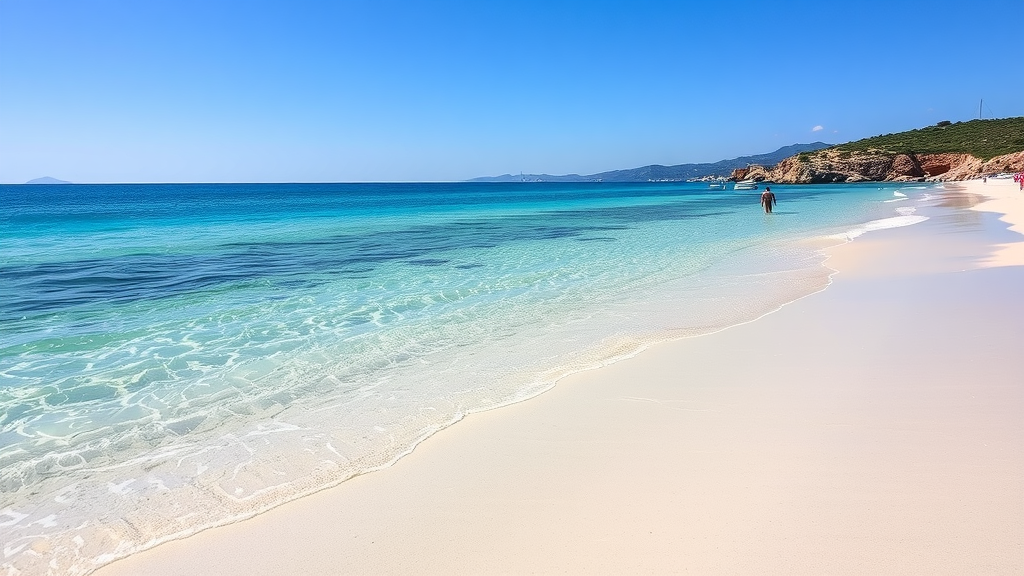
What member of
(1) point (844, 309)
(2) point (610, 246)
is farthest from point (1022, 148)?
(1) point (844, 309)

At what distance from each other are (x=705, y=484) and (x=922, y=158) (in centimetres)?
12518

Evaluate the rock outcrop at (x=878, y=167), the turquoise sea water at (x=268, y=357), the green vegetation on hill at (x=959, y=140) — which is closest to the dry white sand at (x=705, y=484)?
the turquoise sea water at (x=268, y=357)

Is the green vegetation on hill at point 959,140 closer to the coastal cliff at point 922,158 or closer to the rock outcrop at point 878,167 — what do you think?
the coastal cliff at point 922,158

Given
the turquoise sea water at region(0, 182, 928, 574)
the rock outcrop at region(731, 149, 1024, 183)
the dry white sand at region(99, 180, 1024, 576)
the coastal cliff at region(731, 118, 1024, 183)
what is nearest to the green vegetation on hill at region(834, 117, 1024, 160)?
the coastal cliff at region(731, 118, 1024, 183)

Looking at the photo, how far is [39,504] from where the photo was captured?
3.99 m

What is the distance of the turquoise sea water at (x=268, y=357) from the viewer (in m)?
4.07

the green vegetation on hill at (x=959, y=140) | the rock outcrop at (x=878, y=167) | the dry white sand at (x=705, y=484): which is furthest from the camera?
the green vegetation on hill at (x=959, y=140)

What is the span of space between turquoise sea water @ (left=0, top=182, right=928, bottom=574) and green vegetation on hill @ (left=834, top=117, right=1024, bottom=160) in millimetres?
100585

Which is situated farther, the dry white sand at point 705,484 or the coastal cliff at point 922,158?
the coastal cliff at point 922,158

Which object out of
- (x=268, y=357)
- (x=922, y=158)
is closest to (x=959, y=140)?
(x=922, y=158)

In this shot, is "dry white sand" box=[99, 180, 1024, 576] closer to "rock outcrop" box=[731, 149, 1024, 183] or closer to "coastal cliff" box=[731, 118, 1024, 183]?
"coastal cliff" box=[731, 118, 1024, 183]

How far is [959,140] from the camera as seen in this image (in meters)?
110

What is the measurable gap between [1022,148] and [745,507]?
110120 millimetres

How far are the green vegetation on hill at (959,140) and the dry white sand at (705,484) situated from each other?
105m
